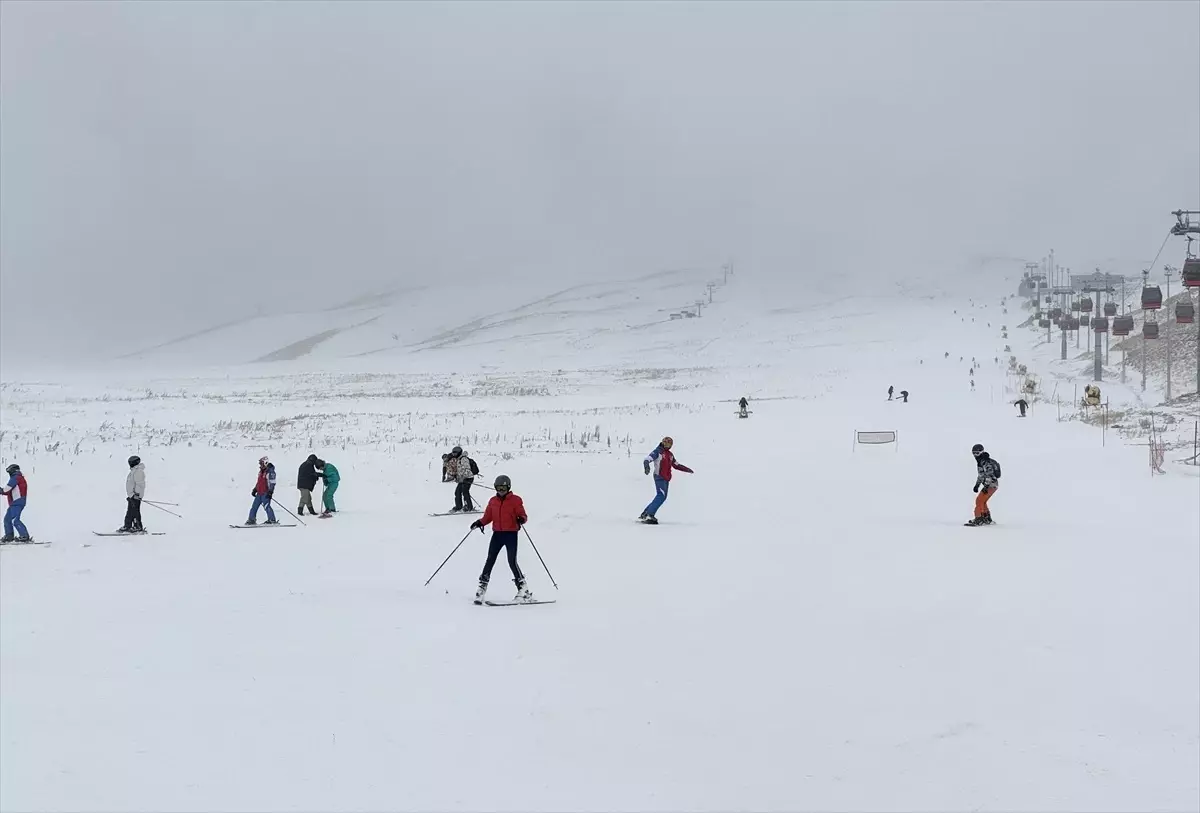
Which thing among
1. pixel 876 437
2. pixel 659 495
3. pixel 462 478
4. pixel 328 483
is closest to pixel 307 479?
pixel 328 483

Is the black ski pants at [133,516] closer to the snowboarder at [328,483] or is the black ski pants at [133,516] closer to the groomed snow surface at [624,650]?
the groomed snow surface at [624,650]

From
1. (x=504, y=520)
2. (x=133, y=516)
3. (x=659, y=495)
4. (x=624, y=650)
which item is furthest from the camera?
(x=659, y=495)

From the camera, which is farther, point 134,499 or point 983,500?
point 134,499

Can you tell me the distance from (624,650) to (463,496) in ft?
33.6

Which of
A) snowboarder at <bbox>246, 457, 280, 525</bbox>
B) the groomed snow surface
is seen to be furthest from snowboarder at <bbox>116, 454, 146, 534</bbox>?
snowboarder at <bbox>246, 457, 280, 525</bbox>

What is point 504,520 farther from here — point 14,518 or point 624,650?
point 14,518

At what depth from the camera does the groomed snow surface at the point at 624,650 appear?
7410mm

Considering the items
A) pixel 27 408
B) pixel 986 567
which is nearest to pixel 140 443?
pixel 27 408

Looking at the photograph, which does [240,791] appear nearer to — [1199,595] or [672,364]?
[1199,595]

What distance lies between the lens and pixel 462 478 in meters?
19.8

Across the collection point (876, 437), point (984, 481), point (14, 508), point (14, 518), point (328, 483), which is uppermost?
point (876, 437)

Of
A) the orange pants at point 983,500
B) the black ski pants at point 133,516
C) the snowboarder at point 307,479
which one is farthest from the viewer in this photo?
the snowboarder at point 307,479

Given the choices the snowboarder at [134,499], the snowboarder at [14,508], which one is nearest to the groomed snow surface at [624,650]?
the snowboarder at [134,499]

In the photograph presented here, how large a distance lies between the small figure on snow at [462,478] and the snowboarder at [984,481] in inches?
373
